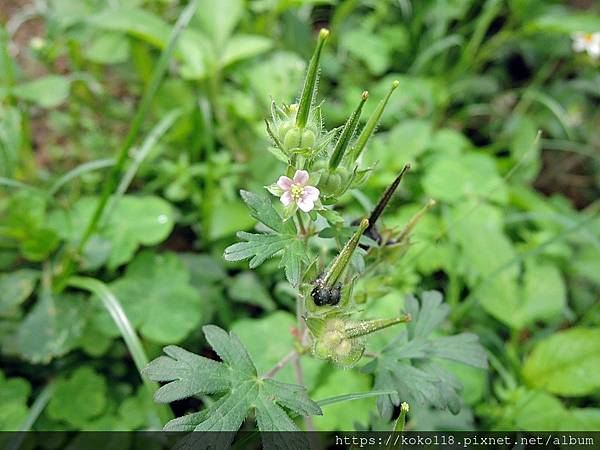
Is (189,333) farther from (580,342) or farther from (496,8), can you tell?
(496,8)

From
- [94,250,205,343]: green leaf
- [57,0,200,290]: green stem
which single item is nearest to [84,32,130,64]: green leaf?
[57,0,200,290]: green stem

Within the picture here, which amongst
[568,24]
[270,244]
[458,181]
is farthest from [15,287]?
[568,24]

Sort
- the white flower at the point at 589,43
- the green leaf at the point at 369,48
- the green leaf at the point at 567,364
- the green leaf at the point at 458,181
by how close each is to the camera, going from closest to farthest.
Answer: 1. the green leaf at the point at 567,364
2. the green leaf at the point at 458,181
3. the green leaf at the point at 369,48
4. the white flower at the point at 589,43

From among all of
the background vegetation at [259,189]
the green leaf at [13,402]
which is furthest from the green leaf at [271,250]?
the green leaf at [13,402]

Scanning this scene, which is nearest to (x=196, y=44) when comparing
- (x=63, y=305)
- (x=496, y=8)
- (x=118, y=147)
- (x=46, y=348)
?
(x=118, y=147)

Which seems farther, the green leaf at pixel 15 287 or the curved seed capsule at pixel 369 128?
the green leaf at pixel 15 287

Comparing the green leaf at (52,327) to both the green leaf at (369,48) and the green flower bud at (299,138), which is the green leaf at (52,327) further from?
the green leaf at (369,48)
